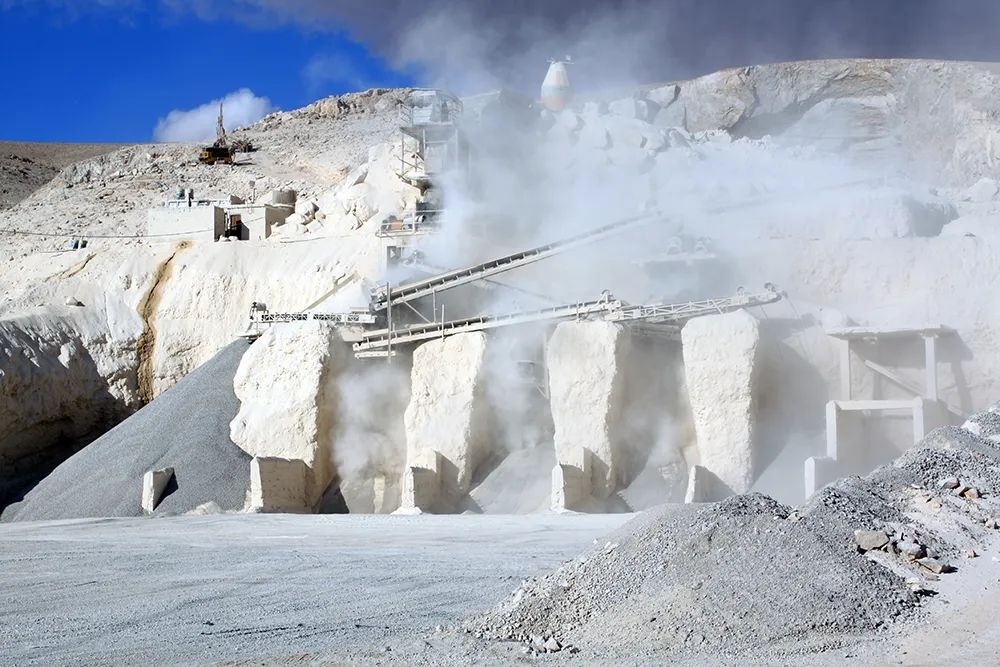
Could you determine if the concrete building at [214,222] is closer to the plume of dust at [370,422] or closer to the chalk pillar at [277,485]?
the plume of dust at [370,422]

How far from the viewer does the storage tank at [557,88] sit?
57.9 meters

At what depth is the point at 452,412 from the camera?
112 ft

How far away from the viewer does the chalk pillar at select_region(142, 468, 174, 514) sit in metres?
32.8

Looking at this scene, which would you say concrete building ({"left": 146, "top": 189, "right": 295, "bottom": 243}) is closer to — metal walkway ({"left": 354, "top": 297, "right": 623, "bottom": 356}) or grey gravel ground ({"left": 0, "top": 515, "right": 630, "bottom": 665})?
metal walkway ({"left": 354, "top": 297, "right": 623, "bottom": 356})

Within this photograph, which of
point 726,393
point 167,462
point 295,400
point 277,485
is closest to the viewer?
point 726,393

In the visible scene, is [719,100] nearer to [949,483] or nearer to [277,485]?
[277,485]

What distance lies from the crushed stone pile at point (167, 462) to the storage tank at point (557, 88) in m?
24.7

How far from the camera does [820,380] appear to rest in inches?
1257

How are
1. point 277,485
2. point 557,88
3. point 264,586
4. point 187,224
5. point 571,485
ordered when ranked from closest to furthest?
point 264,586 < point 571,485 < point 277,485 < point 187,224 < point 557,88

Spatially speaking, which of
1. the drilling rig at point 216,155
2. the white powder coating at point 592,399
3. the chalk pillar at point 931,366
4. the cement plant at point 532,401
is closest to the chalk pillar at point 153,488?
the cement plant at point 532,401

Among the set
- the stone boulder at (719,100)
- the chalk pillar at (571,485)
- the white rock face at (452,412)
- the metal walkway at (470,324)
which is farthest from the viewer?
the stone boulder at (719,100)

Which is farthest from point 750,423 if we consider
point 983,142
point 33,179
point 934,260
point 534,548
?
point 33,179

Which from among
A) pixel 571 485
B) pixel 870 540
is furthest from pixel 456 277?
pixel 870 540

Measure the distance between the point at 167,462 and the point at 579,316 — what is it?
39.6ft
